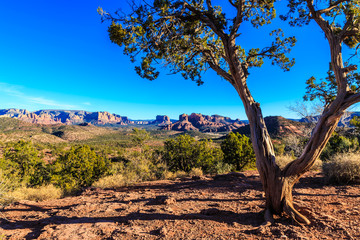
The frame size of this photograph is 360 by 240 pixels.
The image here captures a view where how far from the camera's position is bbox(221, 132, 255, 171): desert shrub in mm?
17625

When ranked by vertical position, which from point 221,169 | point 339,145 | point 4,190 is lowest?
point 221,169

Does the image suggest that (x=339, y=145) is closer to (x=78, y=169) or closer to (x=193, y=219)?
(x=193, y=219)

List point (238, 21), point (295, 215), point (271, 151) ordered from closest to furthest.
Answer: point (295, 215) < point (271, 151) < point (238, 21)

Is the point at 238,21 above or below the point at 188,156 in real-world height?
above

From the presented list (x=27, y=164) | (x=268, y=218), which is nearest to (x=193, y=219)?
(x=268, y=218)

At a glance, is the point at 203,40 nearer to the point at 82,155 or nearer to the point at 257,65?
the point at 257,65

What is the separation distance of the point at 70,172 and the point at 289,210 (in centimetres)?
1789

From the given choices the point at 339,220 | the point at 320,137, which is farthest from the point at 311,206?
the point at 320,137

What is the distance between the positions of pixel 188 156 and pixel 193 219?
15398 mm

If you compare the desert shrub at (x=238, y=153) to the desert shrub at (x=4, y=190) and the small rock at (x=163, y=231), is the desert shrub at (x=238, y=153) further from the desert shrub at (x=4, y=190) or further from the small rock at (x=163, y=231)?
the desert shrub at (x=4, y=190)

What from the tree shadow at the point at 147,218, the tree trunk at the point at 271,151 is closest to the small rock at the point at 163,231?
the tree shadow at the point at 147,218

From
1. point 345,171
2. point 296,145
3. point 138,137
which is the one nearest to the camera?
point 345,171

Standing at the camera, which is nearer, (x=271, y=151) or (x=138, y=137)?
(x=271, y=151)

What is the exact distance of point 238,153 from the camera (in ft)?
57.2
